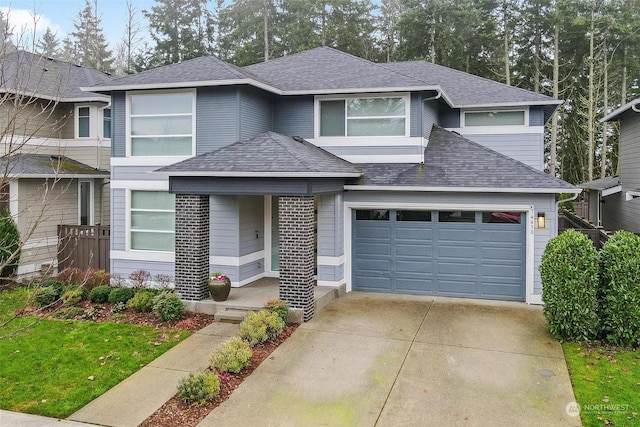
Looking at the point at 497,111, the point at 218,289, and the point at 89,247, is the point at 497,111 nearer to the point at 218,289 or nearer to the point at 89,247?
the point at 218,289

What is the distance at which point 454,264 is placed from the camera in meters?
11.7

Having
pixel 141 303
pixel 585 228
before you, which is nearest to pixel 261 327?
pixel 141 303

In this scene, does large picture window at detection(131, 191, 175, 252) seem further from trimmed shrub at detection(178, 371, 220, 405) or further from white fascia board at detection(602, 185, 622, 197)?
white fascia board at detection(602, 185, 622, 197)

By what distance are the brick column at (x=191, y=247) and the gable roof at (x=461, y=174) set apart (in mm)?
3731

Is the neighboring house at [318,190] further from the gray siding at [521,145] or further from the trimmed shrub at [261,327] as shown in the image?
the gray siding at [521,145]

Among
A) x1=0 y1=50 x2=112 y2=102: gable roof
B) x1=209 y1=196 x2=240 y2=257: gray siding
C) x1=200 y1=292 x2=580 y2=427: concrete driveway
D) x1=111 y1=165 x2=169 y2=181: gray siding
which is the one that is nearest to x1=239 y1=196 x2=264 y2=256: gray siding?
x1=209 y1=196 x2=240 y2=257: gray siding

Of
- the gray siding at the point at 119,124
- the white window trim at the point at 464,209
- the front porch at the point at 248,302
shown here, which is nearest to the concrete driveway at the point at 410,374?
the front porch at the point at 248,302

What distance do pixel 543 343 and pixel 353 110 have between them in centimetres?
738

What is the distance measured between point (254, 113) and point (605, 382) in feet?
31.4

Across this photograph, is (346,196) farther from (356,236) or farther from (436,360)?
(436,360)

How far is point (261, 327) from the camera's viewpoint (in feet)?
27.9

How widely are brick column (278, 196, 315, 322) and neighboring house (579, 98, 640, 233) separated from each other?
413 inches

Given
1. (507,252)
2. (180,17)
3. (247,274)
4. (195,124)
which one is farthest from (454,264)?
(180,17)

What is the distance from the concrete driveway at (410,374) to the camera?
610 centimetres
